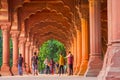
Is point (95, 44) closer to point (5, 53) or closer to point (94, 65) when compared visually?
point (94, 65)

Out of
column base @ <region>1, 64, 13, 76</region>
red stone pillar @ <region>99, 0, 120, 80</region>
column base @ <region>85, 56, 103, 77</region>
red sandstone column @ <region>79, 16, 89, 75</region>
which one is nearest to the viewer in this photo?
red stone pillar @ <region>99, 0, 120, 80</region>

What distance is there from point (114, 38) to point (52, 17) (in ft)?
100

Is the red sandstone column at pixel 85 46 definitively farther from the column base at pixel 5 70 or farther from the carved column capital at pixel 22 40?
the carved column capital at pixel 22 40

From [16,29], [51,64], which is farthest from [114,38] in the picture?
[16,29]

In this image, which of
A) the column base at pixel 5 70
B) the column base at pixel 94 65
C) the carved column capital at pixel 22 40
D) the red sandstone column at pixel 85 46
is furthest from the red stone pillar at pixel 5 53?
the carved column capital at pixel 22 40

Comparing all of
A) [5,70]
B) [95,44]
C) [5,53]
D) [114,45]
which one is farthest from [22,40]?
[114,45]

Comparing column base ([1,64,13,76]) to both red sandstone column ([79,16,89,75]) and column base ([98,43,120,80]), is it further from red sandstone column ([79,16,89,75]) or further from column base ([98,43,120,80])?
column base ([98,43,120,80])

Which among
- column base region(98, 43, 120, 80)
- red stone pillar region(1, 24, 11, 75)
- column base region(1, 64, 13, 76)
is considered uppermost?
column base region(98, 43, 120, 80)

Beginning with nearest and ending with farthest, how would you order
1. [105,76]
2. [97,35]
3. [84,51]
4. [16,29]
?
[105,76] < [97,35] < [84,51] < [16,29]

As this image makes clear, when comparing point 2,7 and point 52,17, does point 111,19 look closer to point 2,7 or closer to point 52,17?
point 2,7

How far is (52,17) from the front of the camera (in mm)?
40938

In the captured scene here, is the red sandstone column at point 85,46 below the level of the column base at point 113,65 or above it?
below

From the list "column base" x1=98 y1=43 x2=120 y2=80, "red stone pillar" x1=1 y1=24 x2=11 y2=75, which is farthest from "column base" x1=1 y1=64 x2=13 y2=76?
"column base" x1=98 y1=43 x2=120 y2=80

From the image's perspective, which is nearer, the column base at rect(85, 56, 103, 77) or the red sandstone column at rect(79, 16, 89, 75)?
the column base at rect(85, 56, 103, 77)
